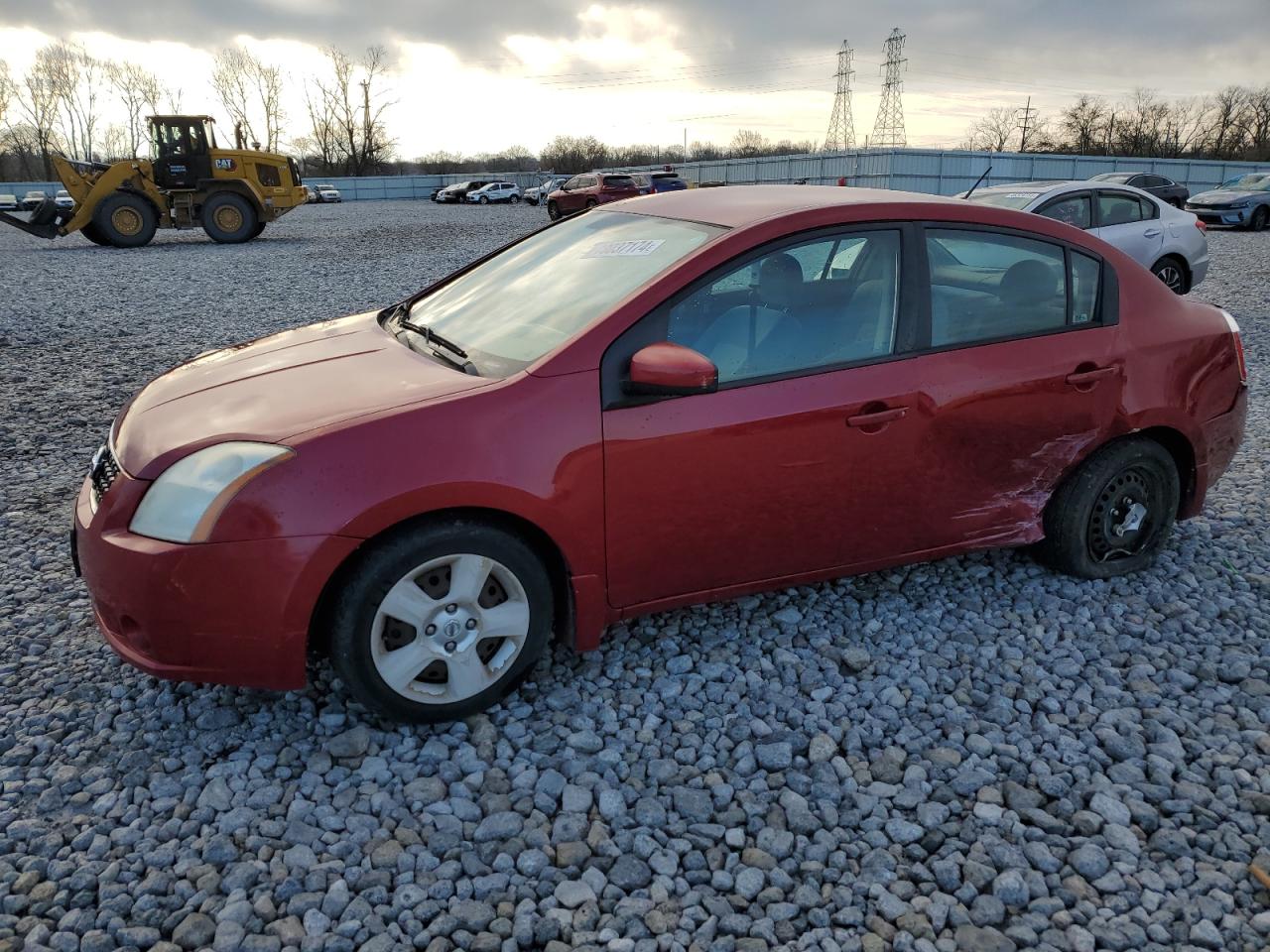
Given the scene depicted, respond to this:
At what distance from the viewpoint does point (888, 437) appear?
326 cm

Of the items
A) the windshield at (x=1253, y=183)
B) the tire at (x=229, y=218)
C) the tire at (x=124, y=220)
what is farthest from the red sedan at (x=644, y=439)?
the windshield at (x=1253, y=183)

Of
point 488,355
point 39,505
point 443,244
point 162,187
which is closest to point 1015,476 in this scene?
point 488,355

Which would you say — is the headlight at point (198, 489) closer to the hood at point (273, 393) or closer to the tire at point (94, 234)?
the hood at point (273, 393)

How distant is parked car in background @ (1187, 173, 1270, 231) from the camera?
23.0 m

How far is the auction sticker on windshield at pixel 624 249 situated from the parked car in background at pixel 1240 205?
24.4 meters

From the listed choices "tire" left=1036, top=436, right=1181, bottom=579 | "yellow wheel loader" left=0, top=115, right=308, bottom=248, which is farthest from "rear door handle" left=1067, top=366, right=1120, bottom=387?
"yellow wheel loader" left=0, top=115, right=308, bottom=248

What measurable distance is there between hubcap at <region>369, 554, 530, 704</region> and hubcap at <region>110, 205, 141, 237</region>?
66.5ft

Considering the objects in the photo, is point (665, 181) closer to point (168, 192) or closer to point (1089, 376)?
point (168, 192)

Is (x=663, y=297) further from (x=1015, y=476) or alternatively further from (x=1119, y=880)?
(x=1119, y=880)

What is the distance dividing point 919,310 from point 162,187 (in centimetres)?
2081

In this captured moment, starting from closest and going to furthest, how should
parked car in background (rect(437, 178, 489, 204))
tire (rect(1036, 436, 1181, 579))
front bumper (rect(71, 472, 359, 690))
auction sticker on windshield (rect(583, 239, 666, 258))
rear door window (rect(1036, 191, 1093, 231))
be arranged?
front bumper (rect(71, 472, 359, 690))
auction sticker on windshield (rect(583, 239, 666, 258))
tire (rect(1036, 436, 1181, 579))
rear door window (rect(1036, 191, 1093, 231))
parked car in background (rect(437, 178, 489, 204))

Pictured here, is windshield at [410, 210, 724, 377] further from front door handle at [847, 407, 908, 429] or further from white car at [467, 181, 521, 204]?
white car at [467, 181, 521, 204]

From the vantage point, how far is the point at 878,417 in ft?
10.6

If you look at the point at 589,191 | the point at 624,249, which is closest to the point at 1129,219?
the point at 624,249
